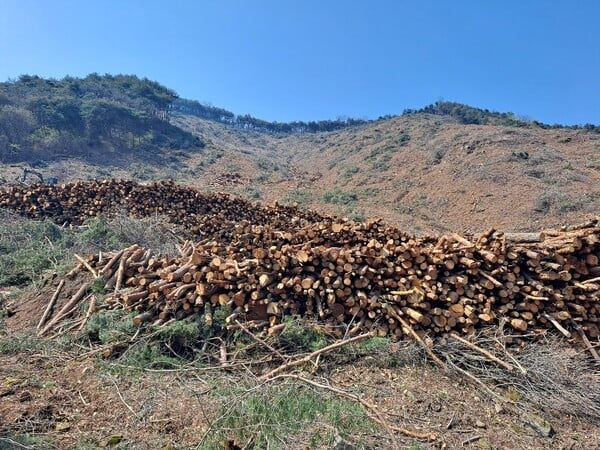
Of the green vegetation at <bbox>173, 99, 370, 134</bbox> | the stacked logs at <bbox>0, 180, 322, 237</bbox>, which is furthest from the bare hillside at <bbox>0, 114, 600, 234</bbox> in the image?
the green vegetation at <bbox>173, 99, 370, 134</bbox>

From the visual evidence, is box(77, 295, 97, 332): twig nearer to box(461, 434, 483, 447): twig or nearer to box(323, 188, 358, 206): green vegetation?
box(461, 434, 483, 447): twig

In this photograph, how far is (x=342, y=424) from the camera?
2914 mm

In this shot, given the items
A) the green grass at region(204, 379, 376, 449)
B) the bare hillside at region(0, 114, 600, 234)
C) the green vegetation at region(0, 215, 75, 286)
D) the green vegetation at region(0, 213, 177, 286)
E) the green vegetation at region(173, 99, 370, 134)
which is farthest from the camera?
the green vegetation at region(173, 99, 370, 134)

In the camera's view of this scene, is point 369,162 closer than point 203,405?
No

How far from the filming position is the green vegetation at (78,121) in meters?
22.5

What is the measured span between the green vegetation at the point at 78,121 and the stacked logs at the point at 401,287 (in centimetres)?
2232

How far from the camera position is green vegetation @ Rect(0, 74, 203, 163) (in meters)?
22.5

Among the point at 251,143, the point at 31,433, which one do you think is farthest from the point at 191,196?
the point at 251,143

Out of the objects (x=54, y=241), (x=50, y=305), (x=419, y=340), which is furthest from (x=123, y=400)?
(x=54, y=241)

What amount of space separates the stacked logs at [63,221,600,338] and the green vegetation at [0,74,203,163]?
73.2 ft

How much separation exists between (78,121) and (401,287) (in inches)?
1166

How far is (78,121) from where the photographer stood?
26.7 meters

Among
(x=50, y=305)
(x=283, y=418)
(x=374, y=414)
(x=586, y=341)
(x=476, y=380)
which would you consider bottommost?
(x=50, y=305)

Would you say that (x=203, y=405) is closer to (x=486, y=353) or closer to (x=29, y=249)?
(x=486, y=353)
